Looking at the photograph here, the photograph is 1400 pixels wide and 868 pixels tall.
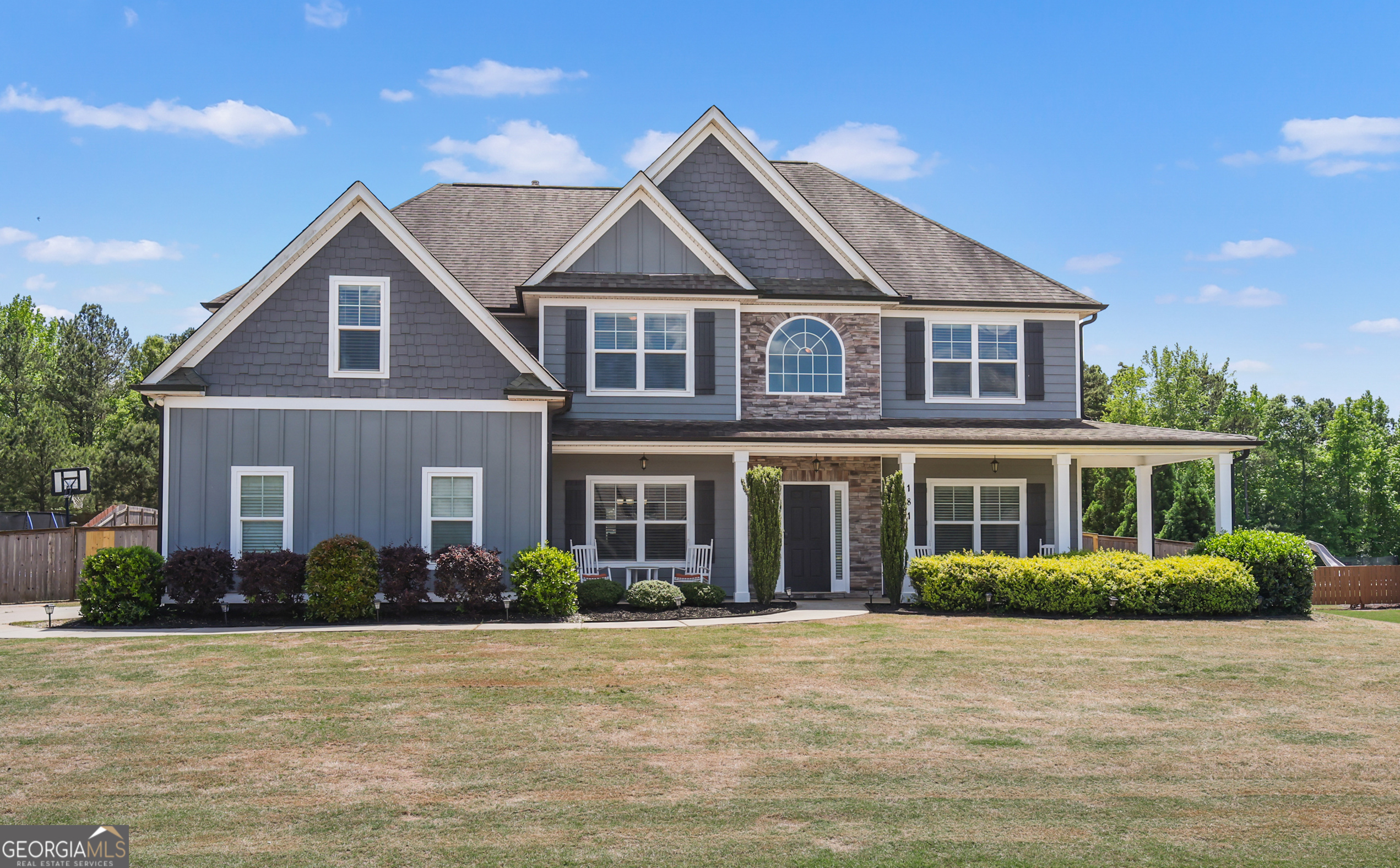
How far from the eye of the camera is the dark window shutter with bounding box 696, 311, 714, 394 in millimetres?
18078

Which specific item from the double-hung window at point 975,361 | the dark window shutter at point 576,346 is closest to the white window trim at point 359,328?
the dark window shutter at point 576,346

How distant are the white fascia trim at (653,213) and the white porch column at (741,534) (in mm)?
3279

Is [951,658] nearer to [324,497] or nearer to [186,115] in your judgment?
[324,497]

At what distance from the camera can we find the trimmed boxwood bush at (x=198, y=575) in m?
14.2

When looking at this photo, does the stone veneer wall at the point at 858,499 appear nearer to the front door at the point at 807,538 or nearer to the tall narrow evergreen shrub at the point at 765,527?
the front door at the point at 807,538

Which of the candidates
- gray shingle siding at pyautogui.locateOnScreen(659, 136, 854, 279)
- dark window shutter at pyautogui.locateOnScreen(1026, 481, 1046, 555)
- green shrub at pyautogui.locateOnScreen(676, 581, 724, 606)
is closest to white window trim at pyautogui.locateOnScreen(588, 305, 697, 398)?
gray shingle siding at pyautogui.locateOnScreen(659, 136, 854, 279)

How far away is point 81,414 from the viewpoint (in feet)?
132

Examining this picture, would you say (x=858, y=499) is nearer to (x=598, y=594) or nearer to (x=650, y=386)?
(x=650, y=386)

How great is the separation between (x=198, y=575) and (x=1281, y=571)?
55.3 feet

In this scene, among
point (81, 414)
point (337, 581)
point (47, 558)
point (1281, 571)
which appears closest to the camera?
point (337, 581)

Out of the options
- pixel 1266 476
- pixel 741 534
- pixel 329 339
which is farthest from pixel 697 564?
pixel 1266 476

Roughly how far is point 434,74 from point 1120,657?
1297cm

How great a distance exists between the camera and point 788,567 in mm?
18703

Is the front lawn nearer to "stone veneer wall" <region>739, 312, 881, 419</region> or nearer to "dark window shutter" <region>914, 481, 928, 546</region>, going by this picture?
"dark window shutter" <region>914, 481, 928, 546</region>
